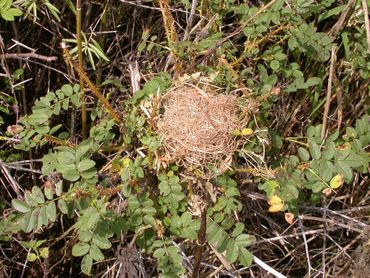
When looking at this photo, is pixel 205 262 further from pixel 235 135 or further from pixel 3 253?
pixel 3 253

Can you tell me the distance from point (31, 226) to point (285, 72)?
89 cm

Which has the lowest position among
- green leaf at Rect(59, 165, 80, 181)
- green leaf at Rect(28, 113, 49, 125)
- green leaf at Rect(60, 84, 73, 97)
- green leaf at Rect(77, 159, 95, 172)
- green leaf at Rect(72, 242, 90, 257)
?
green leaf at Rect(72, 242, 90, 257)

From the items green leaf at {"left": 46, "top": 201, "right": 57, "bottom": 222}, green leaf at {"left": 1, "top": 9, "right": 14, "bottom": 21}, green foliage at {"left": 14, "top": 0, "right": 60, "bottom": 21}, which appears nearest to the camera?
green leaf at {"left": 46, "top": 201, "right": 57, "bottom": 222}

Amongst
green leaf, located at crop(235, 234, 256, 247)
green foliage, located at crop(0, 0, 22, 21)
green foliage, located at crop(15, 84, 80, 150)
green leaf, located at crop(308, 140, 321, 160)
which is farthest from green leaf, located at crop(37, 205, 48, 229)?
green leaf, located at crop(308, 140, 321, 160)

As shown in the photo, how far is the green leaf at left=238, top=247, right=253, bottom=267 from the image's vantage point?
1.44m

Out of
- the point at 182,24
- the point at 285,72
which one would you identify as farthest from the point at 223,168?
the point at 182,24

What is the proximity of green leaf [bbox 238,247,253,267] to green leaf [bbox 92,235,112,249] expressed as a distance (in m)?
0.34

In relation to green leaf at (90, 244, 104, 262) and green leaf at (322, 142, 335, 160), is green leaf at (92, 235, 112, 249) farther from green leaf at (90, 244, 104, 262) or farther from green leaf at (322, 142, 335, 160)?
green leaf at (322, 142, 335, 160)

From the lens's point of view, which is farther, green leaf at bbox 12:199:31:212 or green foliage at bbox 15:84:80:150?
green foliage at bbox 15:84:80:150

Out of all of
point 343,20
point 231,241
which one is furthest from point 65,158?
point 343,20

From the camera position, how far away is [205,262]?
183cm

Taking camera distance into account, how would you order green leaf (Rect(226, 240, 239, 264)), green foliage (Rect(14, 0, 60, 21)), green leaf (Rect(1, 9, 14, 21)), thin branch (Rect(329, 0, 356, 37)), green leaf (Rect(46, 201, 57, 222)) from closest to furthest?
green leaf (Rect(46, 201, 57, 222)), green leaf (Rect(226, 240, 239, 264)), green leaf (Rect(1, 9, 14, 21)), green foliage (Rect(14, 0, 60, 21)), thin branch (Rect(329, 0, 356, 37))

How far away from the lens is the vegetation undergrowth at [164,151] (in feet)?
4.87

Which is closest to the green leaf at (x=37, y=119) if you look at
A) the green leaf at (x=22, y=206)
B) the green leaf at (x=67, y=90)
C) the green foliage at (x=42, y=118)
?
the green foliage at (x=42, y=118)
